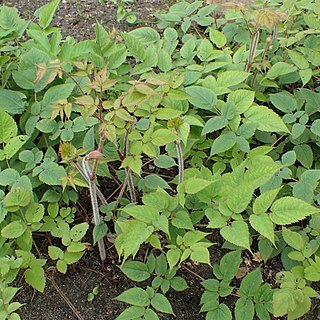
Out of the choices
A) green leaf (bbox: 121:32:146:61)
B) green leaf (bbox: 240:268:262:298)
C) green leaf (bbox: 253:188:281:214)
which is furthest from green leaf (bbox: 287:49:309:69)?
green leaf (bbox: 240:268:262:298)

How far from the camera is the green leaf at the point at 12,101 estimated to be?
75.7 inches

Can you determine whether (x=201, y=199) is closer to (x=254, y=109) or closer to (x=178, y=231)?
(x=178, y=231)

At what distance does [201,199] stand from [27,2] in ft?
6.60

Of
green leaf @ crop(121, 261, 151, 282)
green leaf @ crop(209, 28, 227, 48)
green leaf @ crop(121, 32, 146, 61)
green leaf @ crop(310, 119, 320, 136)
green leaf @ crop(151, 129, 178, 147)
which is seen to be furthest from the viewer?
green leaf @ crop(209, 28, 227, 48)

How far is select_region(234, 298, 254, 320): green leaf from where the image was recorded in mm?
1562

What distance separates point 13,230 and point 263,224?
76 cm

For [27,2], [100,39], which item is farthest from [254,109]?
[27,2]

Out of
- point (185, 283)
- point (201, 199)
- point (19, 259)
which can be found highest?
point (201, 199)

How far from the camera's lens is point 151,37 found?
7.68 feet

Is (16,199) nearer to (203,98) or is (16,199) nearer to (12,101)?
(12,101)

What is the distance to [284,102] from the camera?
200 centimetres

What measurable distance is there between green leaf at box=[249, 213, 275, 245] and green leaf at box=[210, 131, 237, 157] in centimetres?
39

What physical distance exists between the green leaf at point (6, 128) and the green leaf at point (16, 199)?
266mm

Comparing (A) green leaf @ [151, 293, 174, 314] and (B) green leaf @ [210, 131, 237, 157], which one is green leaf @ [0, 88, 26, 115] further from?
(A) green leaf @ [151, 293, 174, 314]
